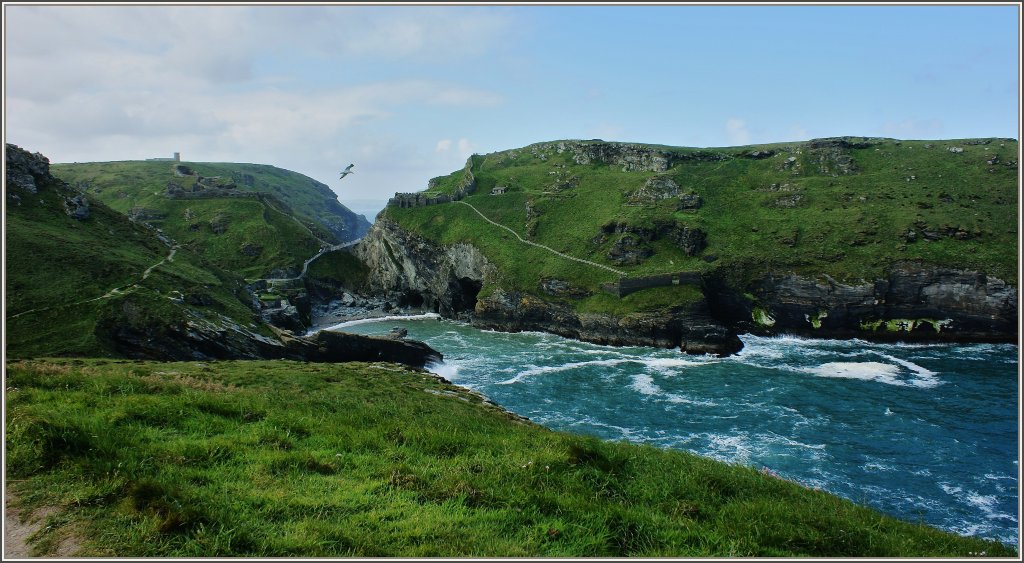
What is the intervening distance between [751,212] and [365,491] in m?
87.8

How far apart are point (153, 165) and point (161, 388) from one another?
213 meters

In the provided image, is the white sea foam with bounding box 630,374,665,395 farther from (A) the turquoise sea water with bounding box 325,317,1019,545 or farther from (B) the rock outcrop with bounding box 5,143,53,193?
(B) the rock outcrop with bounding box 5,143,53,193

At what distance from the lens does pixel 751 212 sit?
276 feet

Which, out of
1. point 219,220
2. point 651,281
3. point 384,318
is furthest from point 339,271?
point 651,281

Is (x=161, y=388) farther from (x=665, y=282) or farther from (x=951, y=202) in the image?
(x=951, y=202)

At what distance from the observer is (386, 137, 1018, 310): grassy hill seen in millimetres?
67312

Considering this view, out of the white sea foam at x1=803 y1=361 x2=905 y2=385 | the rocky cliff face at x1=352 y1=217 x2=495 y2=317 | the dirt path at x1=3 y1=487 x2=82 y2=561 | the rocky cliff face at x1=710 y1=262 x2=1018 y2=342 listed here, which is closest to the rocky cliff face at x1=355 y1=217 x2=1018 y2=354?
the rocky cliff face at x1=710 y1=262 x2=1018 y2=342

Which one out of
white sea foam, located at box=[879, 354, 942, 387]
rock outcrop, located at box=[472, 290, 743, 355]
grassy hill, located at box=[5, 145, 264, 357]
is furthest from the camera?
rock outcrop, located at box=[472, 290, 743, 355]

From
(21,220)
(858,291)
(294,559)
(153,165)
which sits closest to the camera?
(294,559)

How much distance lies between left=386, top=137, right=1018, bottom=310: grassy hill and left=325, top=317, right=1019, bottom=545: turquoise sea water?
13621mm

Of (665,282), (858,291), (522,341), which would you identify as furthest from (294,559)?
(858,291)

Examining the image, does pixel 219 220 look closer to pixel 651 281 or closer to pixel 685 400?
pixel 651 281

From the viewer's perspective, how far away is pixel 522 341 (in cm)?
6819

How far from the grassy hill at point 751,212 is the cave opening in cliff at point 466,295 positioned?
646 centimetres
